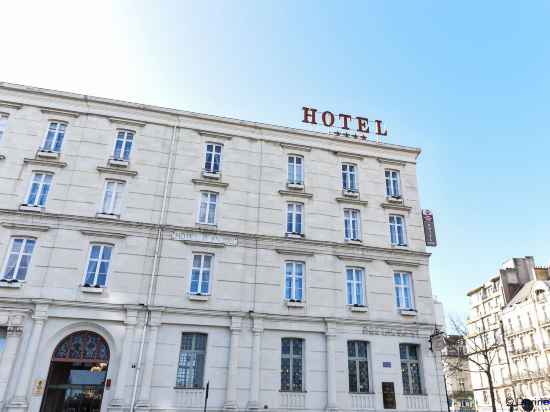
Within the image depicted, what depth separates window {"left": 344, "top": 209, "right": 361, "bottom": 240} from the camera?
80.9 ft

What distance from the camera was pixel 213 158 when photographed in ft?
82.3

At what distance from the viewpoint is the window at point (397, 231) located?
25.3 meters

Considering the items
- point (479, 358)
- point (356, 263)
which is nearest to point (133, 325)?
point (356, 263)

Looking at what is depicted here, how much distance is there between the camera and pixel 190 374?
19.3 metres

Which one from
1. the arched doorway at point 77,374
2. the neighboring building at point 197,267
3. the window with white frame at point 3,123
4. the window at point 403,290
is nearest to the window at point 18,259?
the neighboring building at point 197,267

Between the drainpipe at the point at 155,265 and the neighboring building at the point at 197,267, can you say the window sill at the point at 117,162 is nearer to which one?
the neighboring building at the point at 197,267

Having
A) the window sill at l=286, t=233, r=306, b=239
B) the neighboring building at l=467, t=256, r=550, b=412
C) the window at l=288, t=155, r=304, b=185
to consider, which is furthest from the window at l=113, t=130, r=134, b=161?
the neighboring building at l=467, t=256, r=550, b=412

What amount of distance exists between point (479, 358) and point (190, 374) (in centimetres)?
6713

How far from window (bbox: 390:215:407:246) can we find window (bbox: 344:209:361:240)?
7.99 ft

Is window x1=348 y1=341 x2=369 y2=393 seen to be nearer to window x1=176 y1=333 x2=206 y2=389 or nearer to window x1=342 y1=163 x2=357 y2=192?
window x1=176 y1=333 x2=206 y2=389

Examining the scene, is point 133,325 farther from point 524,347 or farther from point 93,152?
point 524,347

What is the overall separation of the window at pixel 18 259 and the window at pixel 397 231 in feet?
70.1

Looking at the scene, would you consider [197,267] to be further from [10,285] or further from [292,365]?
[10,285]

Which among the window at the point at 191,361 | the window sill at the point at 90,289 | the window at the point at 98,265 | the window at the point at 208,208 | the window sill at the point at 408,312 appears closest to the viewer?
the window at the point at 191,361
